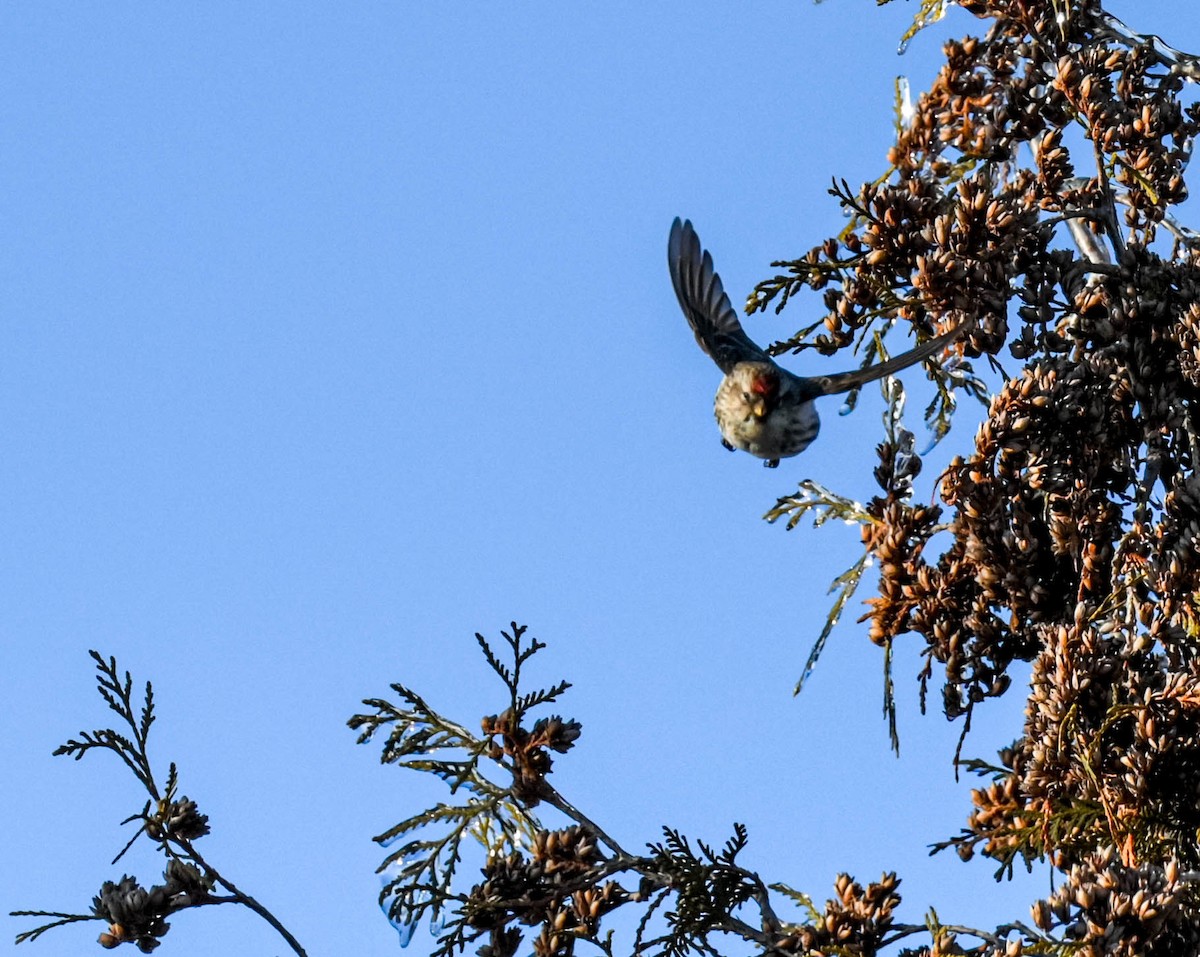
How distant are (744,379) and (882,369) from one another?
77cm

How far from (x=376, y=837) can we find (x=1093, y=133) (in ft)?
11.7

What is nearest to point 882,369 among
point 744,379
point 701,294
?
point 744,379

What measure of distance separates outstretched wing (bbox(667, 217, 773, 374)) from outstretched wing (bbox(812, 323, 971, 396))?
632mm

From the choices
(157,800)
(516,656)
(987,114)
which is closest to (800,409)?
(987,114)

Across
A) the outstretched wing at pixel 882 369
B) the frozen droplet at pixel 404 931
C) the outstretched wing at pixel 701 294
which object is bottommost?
the frozen droplet at pixel 404 931

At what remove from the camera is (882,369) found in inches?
224

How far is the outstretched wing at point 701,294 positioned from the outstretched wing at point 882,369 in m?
0.63

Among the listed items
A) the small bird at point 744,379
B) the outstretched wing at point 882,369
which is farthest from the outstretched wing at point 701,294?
the outstretched wing at point 882,369

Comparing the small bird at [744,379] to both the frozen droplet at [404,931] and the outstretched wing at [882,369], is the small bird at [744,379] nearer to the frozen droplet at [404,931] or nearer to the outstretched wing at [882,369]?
the outstretched wing at [882,369]

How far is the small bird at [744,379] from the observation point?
618 centimetres

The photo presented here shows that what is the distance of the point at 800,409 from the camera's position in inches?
245

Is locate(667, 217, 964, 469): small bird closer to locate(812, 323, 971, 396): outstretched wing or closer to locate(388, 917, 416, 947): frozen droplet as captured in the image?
locate(812, 323, 971, 396): outstretched wing

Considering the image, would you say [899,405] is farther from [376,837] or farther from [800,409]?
[376,837]

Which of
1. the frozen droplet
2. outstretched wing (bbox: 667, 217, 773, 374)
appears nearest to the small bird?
outstretched wing (bbox: 667, 217, 773, 374)
